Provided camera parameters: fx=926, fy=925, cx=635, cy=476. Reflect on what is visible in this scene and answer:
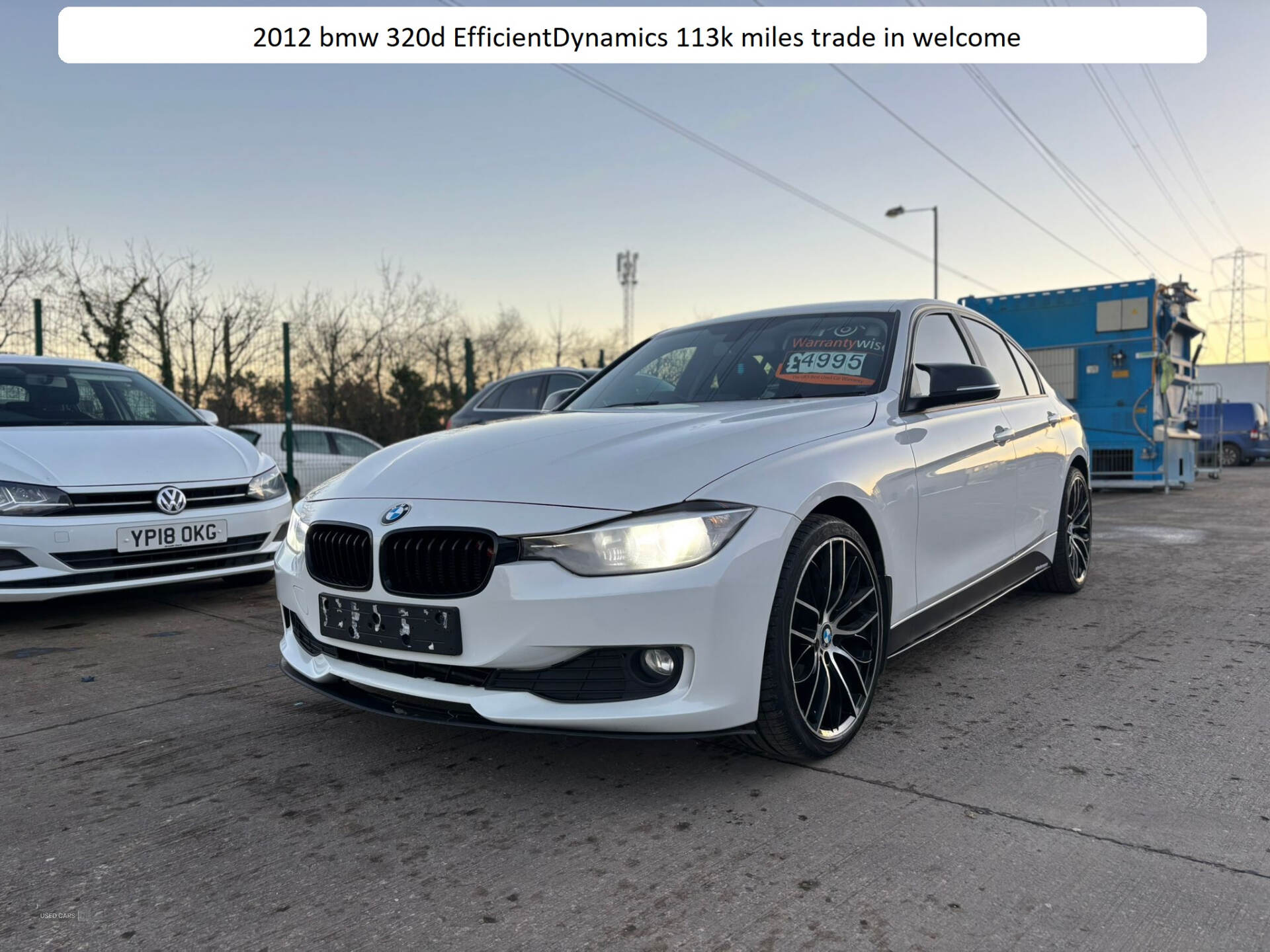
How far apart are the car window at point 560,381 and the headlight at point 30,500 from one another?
4755 mm

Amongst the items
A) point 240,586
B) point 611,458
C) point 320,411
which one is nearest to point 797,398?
point 611,458

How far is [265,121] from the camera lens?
43.5 feet

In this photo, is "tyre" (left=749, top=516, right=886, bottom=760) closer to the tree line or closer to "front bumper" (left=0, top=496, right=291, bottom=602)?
"front bumper" (left=0, top=496, right=291, bottom=602)

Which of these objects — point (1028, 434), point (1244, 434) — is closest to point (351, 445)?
point (1028, 434)

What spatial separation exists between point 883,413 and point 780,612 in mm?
1102

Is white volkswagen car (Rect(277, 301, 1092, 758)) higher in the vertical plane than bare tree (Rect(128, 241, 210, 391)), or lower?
lower

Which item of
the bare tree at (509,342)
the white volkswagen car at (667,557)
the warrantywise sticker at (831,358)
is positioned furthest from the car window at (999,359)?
the bare tree at (509,342)

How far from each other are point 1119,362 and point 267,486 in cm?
1197

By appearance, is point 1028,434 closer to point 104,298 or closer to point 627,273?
point 104,298

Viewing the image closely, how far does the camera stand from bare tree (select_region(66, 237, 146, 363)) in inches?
548

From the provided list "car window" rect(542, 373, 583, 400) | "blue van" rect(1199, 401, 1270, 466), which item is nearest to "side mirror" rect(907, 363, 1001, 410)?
"car window" rect(542, 373, 583, 400)

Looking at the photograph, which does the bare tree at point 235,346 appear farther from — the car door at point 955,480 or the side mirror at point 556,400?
the car door at point 955,480

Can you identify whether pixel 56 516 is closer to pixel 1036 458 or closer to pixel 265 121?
pixel 1036 458

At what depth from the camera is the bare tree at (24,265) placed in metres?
12.5
